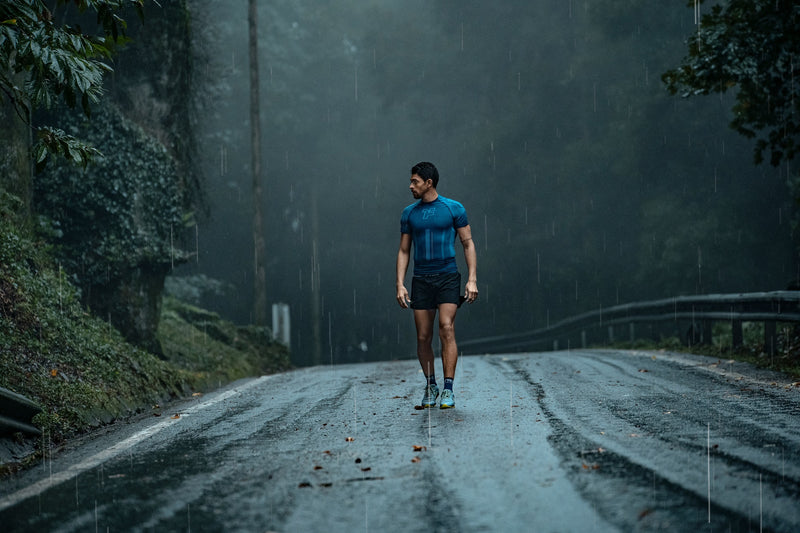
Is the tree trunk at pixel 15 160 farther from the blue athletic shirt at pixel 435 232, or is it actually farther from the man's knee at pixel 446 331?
the man's knee at pixel 446 331

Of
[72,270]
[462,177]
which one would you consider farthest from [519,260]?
[72,270]

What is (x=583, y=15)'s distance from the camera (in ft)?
109

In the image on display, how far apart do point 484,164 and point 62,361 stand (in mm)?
29236

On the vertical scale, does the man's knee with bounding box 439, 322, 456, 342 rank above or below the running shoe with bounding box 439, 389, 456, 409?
above

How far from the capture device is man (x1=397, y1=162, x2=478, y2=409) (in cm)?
761

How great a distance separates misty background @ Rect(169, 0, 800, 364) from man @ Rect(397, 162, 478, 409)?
1143 centimetres

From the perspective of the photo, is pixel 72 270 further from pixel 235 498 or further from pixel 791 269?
pixel 791 269

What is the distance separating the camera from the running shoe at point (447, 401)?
7.38m

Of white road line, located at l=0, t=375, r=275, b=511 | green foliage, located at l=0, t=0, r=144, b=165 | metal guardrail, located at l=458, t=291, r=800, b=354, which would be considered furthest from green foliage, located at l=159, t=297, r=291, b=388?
metal guardrail, located at l=458, t=291, r=800, b=354

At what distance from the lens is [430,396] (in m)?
7.62

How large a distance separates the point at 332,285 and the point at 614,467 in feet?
131

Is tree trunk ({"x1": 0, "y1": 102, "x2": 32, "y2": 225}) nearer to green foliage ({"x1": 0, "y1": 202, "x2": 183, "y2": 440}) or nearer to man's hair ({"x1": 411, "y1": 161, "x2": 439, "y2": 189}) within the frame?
green foliage ({"x1": 0, "y1": 202, "x2": 183, "y2": 440})

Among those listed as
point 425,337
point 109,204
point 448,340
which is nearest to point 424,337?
point 425,337

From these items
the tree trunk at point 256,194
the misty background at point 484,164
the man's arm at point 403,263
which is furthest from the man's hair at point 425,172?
the tree trunk at point 256,194
